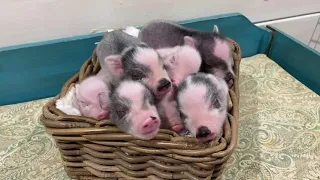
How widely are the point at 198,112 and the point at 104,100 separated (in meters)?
0.16

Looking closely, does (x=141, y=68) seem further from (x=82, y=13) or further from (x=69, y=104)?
(x=82, y=13)

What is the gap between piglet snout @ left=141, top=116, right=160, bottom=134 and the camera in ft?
1.62

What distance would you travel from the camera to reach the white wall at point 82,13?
2.85 feet

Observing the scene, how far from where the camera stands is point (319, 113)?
0.85 meters

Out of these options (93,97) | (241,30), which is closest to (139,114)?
(93,97)

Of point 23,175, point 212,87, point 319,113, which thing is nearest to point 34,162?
point 23,175

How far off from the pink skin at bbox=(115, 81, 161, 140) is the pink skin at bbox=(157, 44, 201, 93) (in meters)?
0.08

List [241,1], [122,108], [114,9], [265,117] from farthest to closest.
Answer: [241,1]
[114,9]
[265,117]
[122,108]

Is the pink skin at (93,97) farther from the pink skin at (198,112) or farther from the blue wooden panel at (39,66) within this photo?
the blue wooden panel at (39,66)

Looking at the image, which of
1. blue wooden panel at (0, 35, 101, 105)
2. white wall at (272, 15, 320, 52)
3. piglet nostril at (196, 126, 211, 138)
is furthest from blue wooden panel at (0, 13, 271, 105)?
white wall at (272, 15, 320, 52)

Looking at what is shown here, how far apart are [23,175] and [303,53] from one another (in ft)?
2.54

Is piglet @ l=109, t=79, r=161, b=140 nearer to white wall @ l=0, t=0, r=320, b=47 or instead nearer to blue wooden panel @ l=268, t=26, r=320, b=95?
white wall @ l=0, t=0, r=320, b=47

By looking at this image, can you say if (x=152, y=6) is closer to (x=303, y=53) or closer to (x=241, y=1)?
(x=241, y=1)

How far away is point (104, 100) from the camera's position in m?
0.57
